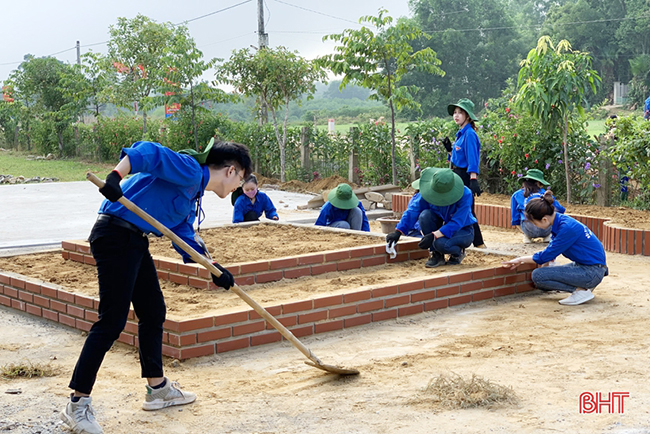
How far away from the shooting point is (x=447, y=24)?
6288cm

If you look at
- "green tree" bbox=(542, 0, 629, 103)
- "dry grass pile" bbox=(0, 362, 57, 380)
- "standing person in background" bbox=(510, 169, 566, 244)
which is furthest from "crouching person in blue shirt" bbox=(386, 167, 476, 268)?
"green tree" bbox=(542, 0, 629, 103)

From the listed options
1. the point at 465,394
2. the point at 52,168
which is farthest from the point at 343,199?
the point at 52,168

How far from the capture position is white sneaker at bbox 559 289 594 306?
233 inches

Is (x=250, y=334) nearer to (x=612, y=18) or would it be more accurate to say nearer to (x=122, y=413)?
(x=122, y=413)

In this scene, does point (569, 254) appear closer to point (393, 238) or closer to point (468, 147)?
point (393, 238)

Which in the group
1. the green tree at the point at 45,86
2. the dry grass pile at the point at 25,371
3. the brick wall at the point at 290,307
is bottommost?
the dry grass pile at the point at 25,371

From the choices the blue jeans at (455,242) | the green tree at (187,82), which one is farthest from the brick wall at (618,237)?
the green tree at (187,82)

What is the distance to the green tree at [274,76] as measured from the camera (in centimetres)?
1710

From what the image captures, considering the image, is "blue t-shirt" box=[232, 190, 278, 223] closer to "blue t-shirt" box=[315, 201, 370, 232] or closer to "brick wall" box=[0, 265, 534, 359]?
"blue t-shirt" box=[315, 201, 370, 232]

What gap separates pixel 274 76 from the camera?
17.1 metres

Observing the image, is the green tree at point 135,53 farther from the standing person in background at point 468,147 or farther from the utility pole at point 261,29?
the standing person in background at point 468,147

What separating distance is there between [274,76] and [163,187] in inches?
547

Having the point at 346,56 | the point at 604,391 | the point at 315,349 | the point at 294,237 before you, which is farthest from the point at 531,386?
the point at 346,56
